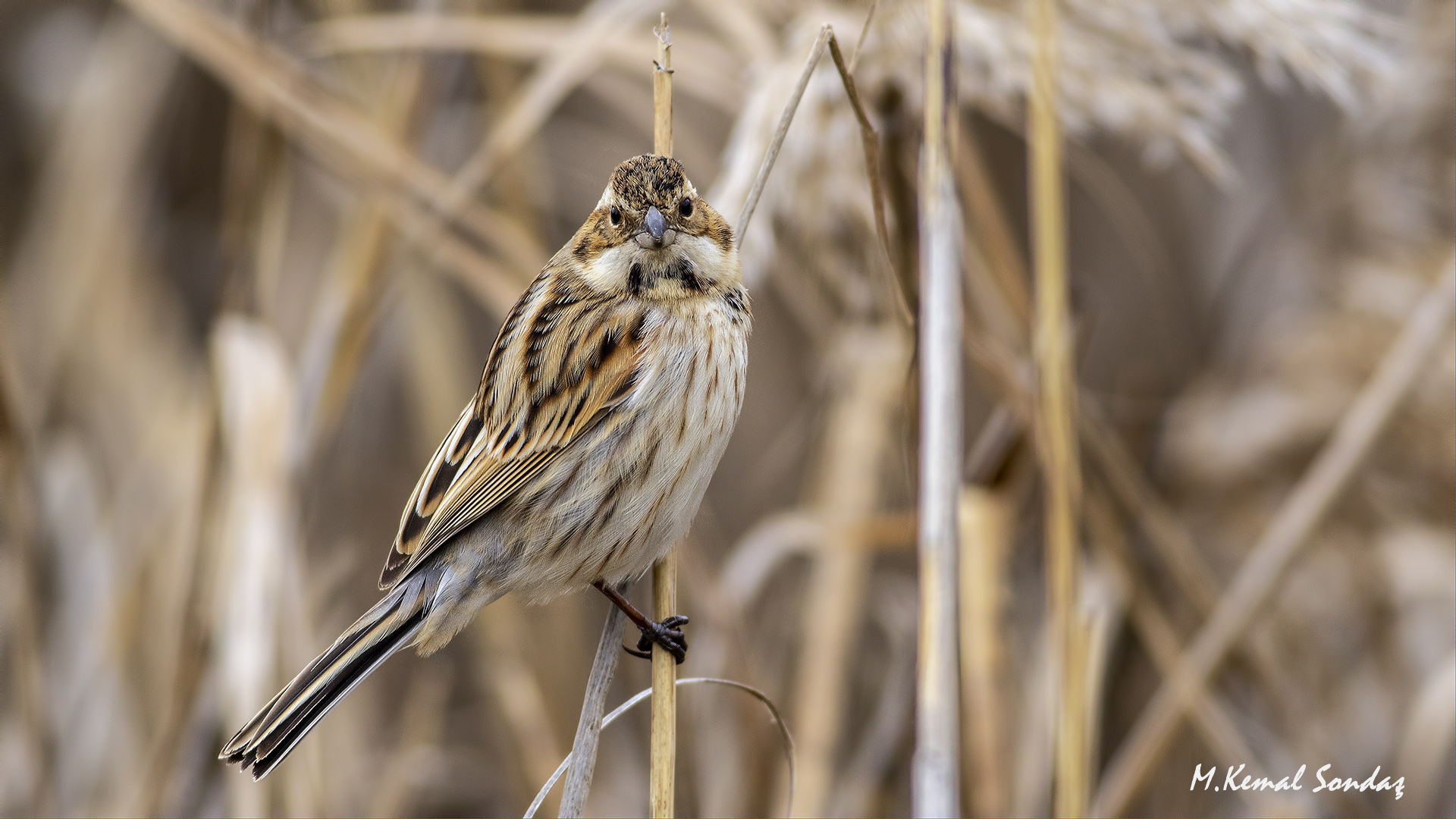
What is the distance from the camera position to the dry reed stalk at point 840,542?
3006 mm

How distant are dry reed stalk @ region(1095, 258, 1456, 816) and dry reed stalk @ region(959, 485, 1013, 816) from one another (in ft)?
0.99

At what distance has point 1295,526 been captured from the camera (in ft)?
8.65

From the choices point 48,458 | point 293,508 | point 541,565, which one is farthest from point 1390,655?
point 48,458

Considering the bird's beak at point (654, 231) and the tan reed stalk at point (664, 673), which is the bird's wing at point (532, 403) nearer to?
the bird's beak at point (654, 231)

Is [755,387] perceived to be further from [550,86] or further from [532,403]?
[532,403]

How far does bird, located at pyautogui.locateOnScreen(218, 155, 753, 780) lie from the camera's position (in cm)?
224

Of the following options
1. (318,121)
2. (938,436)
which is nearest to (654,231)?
(938,436)

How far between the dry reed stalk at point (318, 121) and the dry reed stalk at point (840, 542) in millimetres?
989

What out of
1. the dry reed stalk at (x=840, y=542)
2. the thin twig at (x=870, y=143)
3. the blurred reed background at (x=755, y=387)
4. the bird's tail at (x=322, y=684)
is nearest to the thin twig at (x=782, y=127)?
the thin twig at (x=870, y=143)

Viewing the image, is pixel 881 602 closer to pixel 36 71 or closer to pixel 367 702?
pixel 367 702

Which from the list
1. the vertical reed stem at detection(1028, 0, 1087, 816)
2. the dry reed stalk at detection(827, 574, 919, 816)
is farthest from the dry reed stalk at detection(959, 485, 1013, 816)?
the vertical reed stem at detection(1028, 0, 1087, 816)

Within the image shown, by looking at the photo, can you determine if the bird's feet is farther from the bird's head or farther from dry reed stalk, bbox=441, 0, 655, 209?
dry reed stalk, bbox=441, 0, 655, 209

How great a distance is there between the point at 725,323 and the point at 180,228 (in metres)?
2.98

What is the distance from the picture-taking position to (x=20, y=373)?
3912mm
